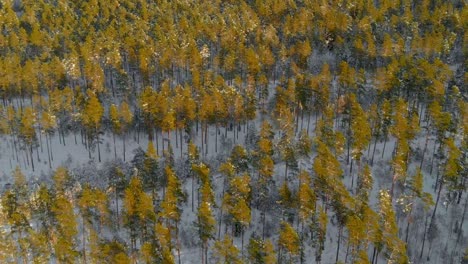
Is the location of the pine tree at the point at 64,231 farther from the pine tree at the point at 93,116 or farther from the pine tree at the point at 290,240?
the pine tree at the point at 290,240

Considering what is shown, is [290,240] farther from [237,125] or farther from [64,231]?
[237,125]

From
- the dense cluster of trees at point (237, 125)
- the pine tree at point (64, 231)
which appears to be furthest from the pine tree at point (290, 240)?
the pine tree at point (64, 231)

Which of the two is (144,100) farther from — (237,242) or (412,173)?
(412,173)

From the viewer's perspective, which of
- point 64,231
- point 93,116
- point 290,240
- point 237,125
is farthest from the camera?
point 237,125

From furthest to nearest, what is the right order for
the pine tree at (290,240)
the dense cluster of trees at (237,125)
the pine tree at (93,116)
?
1. the pine tree at (93,116)
2. the dense cluster of trees at (237,125)
3. the pine tree at (290,240)

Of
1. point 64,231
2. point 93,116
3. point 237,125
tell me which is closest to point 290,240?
point 64,231

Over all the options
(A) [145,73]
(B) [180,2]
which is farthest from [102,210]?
(B) [180,2]

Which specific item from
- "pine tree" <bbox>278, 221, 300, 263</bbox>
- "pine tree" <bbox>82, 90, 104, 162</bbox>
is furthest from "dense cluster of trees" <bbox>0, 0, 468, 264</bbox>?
"pine tree" <bbox>82, 90, 104, 162</bbox>

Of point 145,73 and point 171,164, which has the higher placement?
point 145,73
